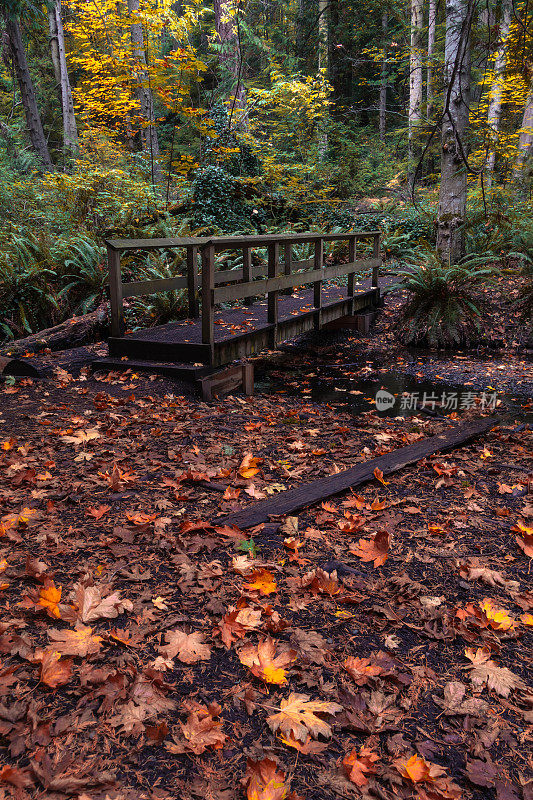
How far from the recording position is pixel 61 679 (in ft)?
6.10

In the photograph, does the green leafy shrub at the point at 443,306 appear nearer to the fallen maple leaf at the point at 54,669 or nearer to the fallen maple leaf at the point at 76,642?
the fallen maple leaf at the point at 76,642

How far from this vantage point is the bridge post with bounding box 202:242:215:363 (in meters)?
5.43

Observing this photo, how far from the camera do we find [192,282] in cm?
758

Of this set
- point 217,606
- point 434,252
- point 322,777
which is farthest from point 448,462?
point 434,252

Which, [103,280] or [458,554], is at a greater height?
[103,280]

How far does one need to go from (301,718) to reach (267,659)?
11.4 inches

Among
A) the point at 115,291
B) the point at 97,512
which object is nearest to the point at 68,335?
the point at 115,291

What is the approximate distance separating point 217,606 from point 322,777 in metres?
0.87

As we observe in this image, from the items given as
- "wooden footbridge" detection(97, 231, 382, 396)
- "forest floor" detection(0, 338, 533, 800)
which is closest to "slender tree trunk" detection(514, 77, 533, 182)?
"wooden footbridge" detection(97, 231, 382, 396)

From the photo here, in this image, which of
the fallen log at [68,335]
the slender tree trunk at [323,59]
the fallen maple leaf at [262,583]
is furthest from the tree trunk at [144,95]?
the fallen maple leaf at [262,583]

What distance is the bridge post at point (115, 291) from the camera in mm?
5927

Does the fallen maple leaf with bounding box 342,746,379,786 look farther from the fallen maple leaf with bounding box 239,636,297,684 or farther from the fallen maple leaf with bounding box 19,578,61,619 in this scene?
the fallen maple leaf with bounding box 19,578,61,619

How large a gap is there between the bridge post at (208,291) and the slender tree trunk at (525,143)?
496 inches

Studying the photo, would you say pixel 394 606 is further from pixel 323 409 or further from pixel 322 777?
pixel 323 409
